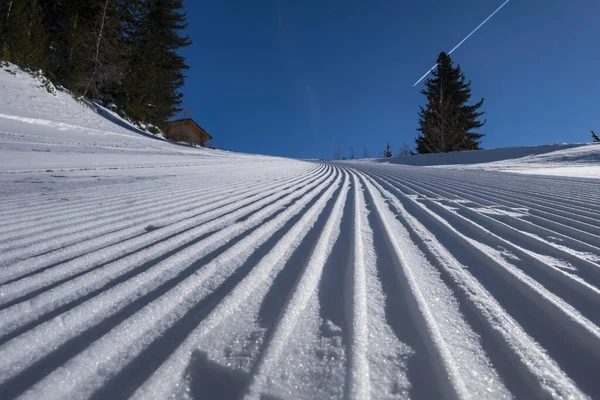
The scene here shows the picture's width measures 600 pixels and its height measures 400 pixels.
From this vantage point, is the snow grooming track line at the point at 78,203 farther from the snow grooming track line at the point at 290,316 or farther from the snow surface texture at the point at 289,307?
the snow grooming track line at the point at 290,316

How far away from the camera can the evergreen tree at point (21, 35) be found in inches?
404

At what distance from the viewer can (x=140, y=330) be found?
66 centimetres

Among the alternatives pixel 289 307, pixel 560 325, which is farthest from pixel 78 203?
pixel 560 325

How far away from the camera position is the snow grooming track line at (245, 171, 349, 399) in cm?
54

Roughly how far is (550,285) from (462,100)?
26.6 m

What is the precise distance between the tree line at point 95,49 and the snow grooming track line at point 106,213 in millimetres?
12636

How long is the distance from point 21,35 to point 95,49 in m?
2.98

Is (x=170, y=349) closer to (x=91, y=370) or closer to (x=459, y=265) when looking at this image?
(x=91, y=370)

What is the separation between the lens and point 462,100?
Result: 23078mm

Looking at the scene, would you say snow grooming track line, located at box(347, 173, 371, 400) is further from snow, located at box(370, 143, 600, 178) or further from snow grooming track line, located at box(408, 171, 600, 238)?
snow, located at box(370, 143, 600, 178)

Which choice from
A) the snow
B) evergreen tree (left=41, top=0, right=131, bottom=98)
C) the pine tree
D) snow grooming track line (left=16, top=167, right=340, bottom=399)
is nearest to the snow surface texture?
snow grooming track line (left=16, top=167, right=340, bottom=399)

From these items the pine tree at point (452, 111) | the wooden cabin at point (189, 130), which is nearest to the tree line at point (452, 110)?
the pine tree at point (452, 111)

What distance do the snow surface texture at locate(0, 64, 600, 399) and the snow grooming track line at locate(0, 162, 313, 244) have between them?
16mm

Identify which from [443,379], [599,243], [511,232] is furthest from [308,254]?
[599,243]
